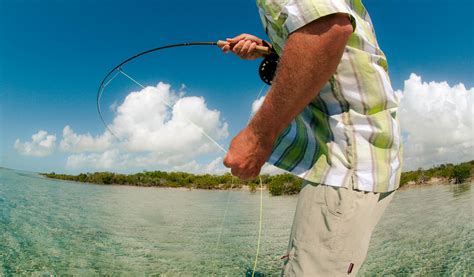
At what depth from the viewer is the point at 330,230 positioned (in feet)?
3.01

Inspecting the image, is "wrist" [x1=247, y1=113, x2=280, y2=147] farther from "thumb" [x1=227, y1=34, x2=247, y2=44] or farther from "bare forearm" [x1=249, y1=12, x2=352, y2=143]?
"thumb" [x1=227, y1=34, x2=247, y2=44]

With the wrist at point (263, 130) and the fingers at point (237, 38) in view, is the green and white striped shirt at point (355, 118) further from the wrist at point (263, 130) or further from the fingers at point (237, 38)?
the fingers at point (237, 38)

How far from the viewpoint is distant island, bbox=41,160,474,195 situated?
1486 centimetres

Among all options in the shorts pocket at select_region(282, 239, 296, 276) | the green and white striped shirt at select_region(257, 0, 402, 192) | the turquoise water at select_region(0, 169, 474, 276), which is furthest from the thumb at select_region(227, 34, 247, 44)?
the turquoise water at select_region(0, 169, 474, 276)

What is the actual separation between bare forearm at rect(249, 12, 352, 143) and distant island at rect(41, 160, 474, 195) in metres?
7.39

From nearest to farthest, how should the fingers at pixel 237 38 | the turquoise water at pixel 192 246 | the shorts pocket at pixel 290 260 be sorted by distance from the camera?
the shorts pocket at pixel 290 260, the fingers at pixel 237 38, the turquoise water at pixel 192 246

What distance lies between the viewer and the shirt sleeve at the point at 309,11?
28.9 inches

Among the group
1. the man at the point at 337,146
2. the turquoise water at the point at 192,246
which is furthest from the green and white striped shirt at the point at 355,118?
the turquoise water at the point at 192,246

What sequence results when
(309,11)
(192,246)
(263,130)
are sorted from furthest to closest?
(192,246)
(263,130)
(309,11)

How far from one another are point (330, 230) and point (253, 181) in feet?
25.5

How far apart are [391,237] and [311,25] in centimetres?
460

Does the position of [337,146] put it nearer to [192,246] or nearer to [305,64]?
[305,64]

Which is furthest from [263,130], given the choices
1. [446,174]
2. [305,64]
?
[446,174]

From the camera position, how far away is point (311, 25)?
0.74 metres
